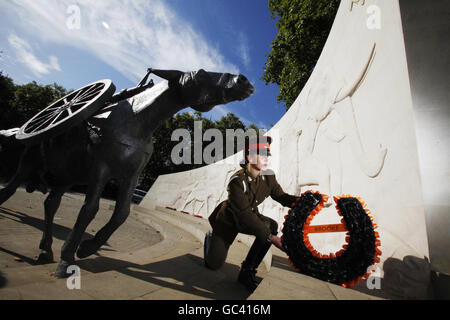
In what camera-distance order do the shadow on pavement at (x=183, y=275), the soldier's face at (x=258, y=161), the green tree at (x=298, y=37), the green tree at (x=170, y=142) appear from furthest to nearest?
1. the green tree at (x=170, y=142)
2. the green tree at (x=298, y=37)
3. the soldier's face at (x=258, y=161)
4. the shadow on pavement at (x=183, y=275)

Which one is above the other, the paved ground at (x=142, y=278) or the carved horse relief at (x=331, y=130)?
the carved horse relief at (x=331, y=130)

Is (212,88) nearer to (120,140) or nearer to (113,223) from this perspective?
(120,140)

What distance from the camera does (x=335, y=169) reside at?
393 cm

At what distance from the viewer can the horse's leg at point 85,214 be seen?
1987 mm

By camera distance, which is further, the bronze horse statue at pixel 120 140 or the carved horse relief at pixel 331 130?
the carved horse relief at pixel 331 130

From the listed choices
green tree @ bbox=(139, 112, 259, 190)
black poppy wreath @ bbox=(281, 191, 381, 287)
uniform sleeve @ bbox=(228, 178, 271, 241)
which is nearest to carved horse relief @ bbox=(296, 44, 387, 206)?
black poppy wreath @ bbox=(281, 191, 381, 287)

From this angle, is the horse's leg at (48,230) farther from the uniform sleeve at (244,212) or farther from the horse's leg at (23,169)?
the uniform sleeve at (244,212)

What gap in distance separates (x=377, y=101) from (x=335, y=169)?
1360 millimetres

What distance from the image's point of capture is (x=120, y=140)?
7.31 feet

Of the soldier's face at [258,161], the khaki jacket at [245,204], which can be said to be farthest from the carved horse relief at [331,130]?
the soldier's face at [258,161]

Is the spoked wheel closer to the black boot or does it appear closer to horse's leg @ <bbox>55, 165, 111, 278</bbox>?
horse's leg @ <bbox>55, 165, 111, 278</bbox>

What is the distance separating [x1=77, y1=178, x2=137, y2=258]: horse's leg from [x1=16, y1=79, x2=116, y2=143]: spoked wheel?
85 centimetres

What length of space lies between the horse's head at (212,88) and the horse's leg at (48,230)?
231cm

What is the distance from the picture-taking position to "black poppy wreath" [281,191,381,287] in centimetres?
183
